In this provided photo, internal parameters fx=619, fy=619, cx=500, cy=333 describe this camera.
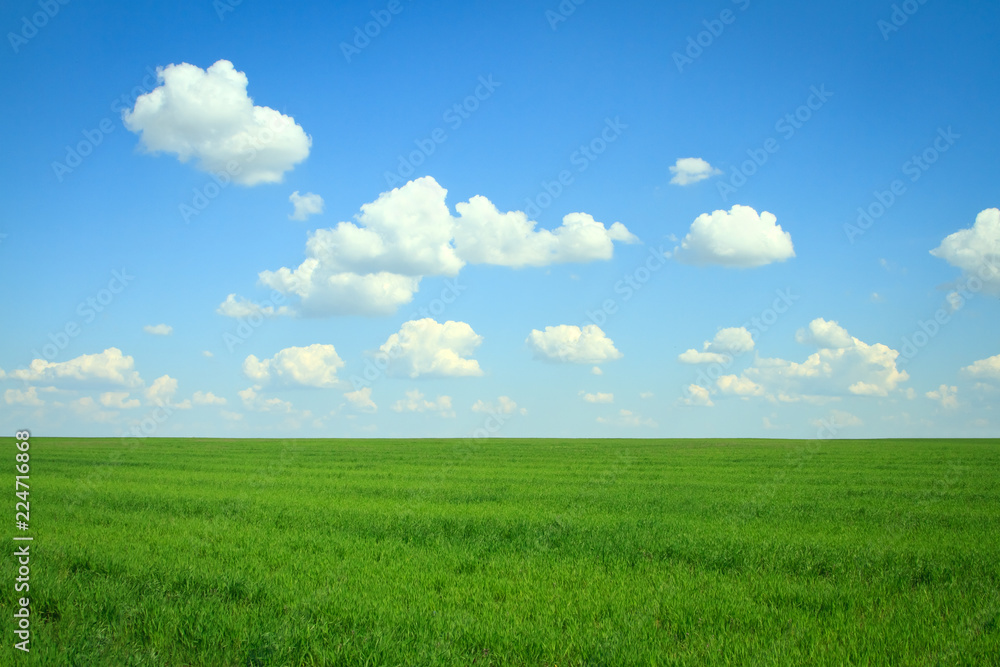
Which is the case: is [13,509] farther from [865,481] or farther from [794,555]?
[865,481]

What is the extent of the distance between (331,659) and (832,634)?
5.46 m

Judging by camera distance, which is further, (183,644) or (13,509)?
(13,509)

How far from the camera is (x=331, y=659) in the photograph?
631cm

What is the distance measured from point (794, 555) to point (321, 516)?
34.3 ft

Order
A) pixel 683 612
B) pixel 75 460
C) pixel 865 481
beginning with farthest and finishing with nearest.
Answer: pixel 75 460, pixel 865 481, pixel 683 612

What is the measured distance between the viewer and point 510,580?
9023 millimetres

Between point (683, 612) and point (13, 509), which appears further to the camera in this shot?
point (13, 509)

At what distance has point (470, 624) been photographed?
714 centimetres

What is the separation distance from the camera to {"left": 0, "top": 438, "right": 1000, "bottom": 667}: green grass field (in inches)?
258

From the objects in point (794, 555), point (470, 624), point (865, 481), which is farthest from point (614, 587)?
point (865, 481)

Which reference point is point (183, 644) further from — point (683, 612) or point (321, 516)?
point (321, 516)

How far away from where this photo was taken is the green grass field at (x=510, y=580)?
6.55 metres

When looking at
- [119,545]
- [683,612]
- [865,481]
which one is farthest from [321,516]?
[865,481]

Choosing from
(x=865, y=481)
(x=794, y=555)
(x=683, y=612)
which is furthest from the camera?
(x=865, y=481)
